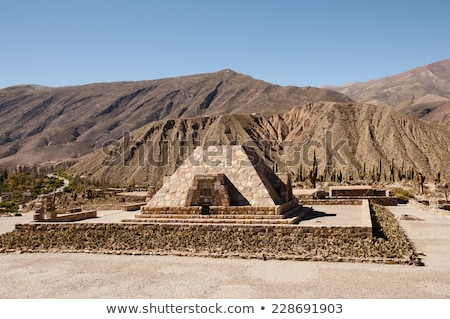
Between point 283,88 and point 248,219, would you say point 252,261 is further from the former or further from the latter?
point 283,88

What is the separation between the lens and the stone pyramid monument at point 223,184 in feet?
52.7

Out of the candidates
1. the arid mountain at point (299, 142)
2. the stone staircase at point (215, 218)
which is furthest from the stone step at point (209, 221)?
the arid mountain at point (299, 142)

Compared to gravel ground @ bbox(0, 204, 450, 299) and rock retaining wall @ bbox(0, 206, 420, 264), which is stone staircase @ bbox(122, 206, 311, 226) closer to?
rock retaining wall @ bbox(0, 206, 420, 264)

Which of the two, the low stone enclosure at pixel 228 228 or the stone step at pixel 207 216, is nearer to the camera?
the low stone enclosure at pixel 228 228

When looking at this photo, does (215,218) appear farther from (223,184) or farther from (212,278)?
(212,278)

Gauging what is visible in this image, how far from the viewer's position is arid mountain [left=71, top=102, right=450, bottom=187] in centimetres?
6606

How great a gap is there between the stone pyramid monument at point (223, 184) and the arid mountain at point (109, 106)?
91.5m

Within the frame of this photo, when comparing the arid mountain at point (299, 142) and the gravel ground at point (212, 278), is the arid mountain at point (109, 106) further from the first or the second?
the gravel ground at point (212, 278)

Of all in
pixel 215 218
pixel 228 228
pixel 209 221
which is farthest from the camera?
pixel 215 218

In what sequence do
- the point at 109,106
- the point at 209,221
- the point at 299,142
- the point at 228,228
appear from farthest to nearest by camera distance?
the point at 109,106 → the point at 299,142 → the point at 209,221 → the point at 228,228

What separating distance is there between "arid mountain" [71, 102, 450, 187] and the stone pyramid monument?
4606 cm

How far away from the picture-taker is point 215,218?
1559cm

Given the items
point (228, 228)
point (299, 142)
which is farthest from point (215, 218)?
point (299, 142)

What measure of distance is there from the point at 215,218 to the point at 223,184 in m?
1.27
